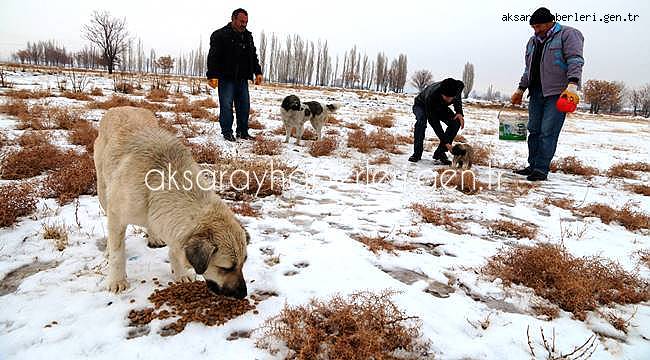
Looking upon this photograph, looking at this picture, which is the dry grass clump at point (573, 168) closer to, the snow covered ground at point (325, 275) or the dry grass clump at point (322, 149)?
the snow covered ground at point (325, 275)

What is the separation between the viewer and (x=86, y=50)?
77.4 metres

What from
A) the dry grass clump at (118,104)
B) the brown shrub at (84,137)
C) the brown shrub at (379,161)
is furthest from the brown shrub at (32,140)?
the brown shrub at (379,161)

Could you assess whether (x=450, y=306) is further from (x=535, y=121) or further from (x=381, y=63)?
(x=381, y=63)

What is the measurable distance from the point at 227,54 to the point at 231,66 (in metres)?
0.29

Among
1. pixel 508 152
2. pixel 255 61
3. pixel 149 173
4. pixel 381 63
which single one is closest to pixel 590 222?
pixel 149 173

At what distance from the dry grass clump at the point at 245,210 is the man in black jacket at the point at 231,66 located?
418 cm

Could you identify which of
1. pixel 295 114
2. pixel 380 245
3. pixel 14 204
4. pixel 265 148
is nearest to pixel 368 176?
pixel 265 148

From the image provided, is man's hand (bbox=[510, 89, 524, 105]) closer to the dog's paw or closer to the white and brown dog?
the white and brown dog

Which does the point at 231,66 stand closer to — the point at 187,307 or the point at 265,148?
the point at 265,148

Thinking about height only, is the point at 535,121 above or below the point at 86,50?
below

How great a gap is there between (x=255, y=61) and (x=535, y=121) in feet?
23.1

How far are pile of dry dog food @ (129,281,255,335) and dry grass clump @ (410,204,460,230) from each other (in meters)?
2.92

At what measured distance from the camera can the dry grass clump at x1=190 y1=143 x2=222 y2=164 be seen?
6621mm

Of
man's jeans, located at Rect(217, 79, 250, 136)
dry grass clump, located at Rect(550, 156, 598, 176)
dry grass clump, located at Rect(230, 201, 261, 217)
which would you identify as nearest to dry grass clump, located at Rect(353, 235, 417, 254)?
dry grass clump, located at Rect(230, 201, 261, 217)
